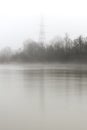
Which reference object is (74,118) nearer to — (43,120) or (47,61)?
(43,120)

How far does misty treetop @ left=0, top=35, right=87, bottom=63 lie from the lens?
5944 cm

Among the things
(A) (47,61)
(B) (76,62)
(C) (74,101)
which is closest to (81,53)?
(B) (76,62)

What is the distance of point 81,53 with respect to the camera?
2301 inches

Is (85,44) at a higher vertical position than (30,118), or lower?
Result: higher

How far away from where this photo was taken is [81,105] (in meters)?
7.88

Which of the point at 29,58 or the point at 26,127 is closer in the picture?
the point at 26,127

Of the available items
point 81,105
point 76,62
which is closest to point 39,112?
point 81,105

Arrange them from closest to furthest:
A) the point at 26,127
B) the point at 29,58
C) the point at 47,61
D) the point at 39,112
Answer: the point at 26,127 → the point at 39,112 → the point at 47,61 → the point at 29,58

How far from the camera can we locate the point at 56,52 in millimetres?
64625

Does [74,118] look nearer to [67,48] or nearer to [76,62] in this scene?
[76,62]

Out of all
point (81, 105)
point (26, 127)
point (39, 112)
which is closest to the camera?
point (26, 127)

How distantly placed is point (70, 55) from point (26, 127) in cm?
5552

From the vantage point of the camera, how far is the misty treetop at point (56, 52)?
5944 centimetres

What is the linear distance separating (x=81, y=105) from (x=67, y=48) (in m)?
57.2
